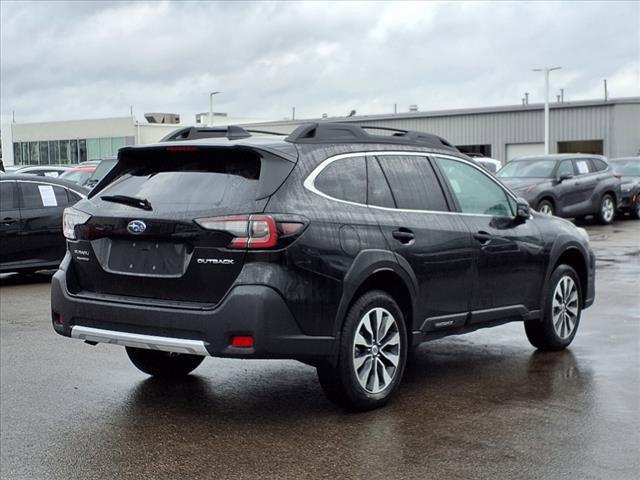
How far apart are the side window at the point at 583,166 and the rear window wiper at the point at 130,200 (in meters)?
18.9

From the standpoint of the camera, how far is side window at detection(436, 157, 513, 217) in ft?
24.7

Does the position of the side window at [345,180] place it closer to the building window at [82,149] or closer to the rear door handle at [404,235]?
the rear door handle at [404,235]

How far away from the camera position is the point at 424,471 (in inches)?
207

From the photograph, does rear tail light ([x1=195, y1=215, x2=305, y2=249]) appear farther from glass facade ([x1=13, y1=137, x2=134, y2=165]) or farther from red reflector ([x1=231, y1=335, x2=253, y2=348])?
glass facade ([x1=13, y1=137, x2=134, y2=165])

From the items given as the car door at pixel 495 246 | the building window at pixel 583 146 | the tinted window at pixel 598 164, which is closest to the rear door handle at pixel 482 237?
the car door at pixel 495 246

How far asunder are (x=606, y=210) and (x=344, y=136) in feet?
62.5

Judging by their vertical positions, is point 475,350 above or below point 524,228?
below

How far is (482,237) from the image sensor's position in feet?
24.5

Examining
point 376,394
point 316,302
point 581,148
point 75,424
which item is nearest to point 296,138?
point 316,302

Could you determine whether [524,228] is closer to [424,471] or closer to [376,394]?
[376,394]

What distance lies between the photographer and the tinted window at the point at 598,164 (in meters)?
24.6

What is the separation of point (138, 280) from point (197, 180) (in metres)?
0.71

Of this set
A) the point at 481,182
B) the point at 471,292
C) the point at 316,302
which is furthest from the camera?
the point at 481,182

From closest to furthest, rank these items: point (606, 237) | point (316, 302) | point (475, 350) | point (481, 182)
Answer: point (316, 302)
point (481, 182)
point (475, 350)
point (606, 237)
